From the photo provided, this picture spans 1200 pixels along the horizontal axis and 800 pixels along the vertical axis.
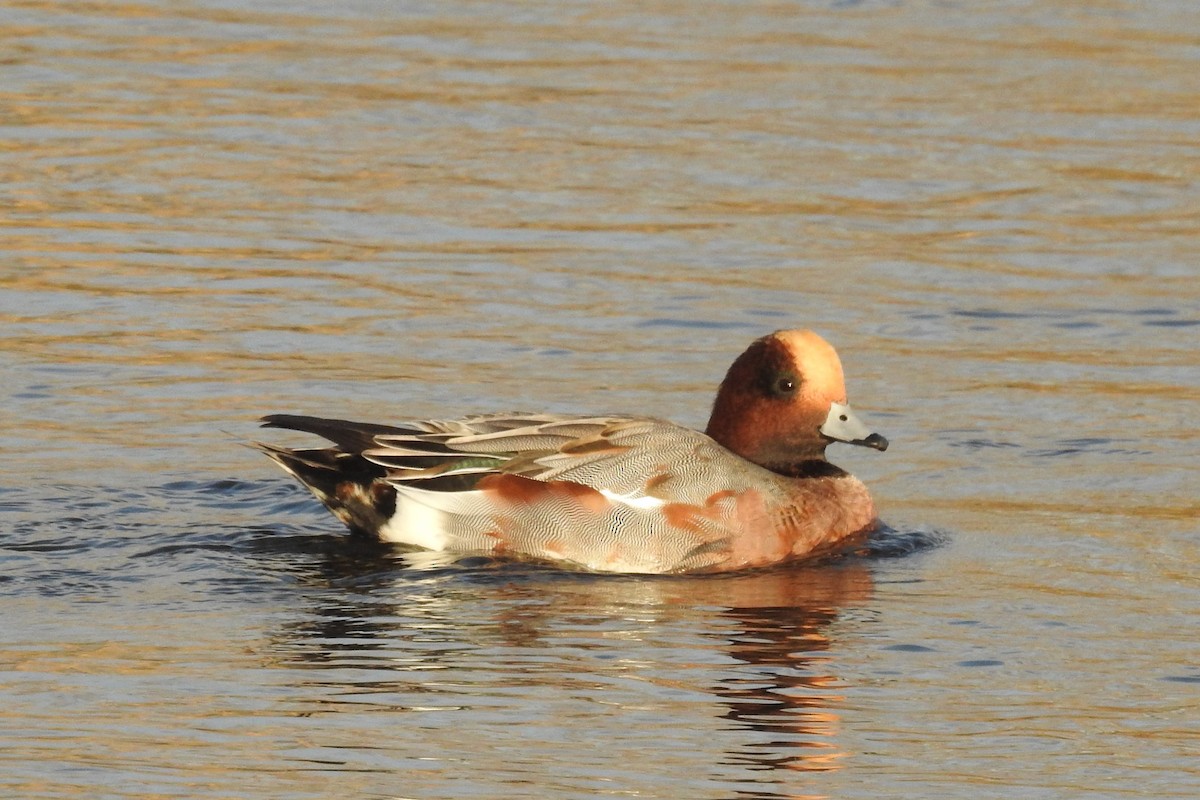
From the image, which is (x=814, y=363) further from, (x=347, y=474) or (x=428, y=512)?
(x=347, y=474)

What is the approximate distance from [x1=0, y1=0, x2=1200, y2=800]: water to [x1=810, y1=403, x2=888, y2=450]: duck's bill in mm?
475

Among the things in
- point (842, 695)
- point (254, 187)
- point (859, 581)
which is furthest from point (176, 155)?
point (842, 695)

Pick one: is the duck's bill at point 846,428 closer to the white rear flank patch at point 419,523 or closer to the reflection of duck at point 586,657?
the reflection of duck at point 586,657

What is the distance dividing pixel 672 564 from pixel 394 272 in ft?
15.1

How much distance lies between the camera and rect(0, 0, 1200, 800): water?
724 centimetres

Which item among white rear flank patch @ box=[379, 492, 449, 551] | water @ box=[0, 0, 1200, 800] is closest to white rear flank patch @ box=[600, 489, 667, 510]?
water @ box=[0, 0, 1200, 800]

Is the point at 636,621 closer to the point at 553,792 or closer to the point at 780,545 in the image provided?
the point at 780,545

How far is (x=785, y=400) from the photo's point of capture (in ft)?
33.6

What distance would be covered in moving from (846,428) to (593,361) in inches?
94.3

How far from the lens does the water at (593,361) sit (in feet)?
23.8

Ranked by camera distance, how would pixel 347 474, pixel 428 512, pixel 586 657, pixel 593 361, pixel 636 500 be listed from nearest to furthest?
pixel 586 657 → pixel 636 500 → pixel 428 512 → pixel 347 474 → pixel 593 361

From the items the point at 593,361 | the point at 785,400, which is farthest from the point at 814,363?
the point at 593,361

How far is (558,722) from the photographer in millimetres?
7293

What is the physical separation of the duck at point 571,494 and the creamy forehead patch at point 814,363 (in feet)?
1.19
